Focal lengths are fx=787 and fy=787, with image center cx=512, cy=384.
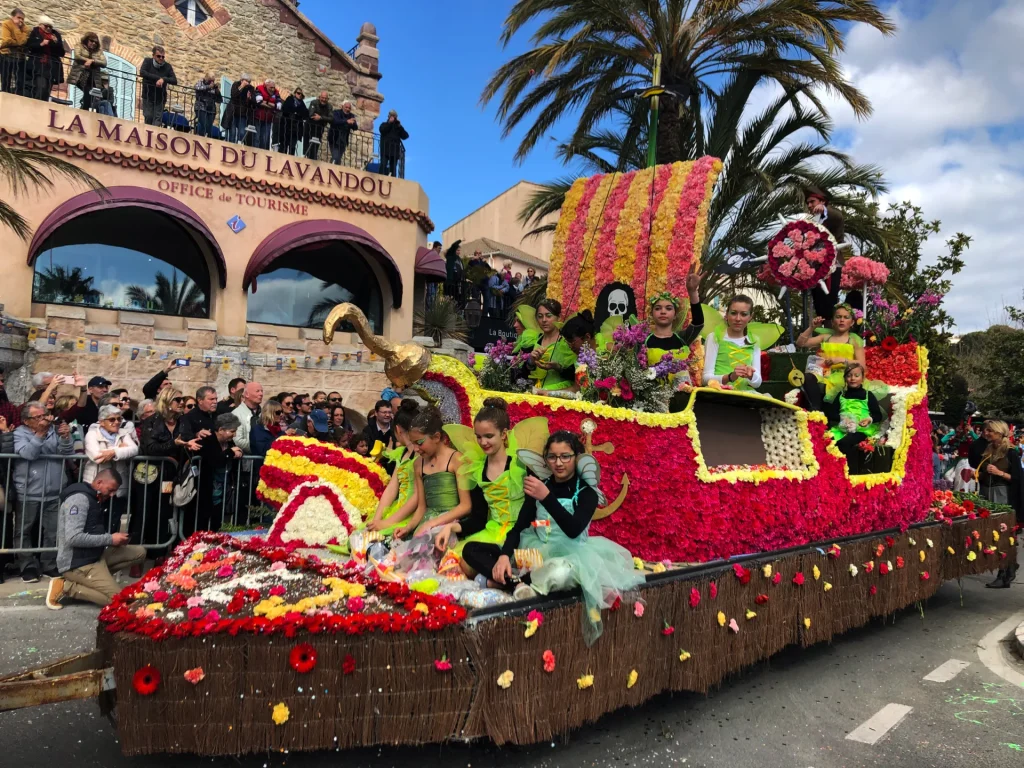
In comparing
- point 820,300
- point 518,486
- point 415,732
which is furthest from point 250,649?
point 820,300

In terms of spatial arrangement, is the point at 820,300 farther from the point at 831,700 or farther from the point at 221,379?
the point at 221,379

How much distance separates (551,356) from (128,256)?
40.9 feet

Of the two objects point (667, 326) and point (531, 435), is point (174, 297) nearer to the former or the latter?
point (667, 326)

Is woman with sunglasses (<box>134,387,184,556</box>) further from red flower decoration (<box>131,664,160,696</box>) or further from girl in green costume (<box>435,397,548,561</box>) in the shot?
red flower decoration (<box>131,664,160,696</box>)

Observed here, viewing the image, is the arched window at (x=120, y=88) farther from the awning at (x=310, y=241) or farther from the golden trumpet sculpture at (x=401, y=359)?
the golden trumpet sculpture at (x=401, y=359)

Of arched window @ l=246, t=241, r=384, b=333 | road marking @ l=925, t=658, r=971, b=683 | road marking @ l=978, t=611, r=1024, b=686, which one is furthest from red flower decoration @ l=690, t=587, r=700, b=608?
arched window @ l=246, t=241, r=384, b=333

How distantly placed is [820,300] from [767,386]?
124 cm

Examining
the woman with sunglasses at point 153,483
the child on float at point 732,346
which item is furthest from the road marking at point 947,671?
the woman with sunglasses at point 153,483

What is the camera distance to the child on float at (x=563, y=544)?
3.37 meters

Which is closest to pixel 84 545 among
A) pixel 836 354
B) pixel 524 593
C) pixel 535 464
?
pixel 535 464

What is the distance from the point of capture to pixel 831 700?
4.60 meters

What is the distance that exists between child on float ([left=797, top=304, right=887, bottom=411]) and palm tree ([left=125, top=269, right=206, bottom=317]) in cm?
1262

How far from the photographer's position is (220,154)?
586 inches

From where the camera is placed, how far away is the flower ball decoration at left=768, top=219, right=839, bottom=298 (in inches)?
259
